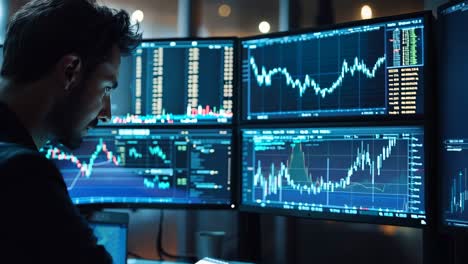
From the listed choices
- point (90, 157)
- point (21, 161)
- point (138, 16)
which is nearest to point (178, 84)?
point (90, 157)

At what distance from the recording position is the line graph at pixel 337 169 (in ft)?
4.71

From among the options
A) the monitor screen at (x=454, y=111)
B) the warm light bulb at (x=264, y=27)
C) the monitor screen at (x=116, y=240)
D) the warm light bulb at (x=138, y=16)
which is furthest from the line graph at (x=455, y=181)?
the warm light bulb at (x=138, y=16)

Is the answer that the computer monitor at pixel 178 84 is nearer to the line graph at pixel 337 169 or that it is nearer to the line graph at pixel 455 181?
the line graph at pixel 337 169

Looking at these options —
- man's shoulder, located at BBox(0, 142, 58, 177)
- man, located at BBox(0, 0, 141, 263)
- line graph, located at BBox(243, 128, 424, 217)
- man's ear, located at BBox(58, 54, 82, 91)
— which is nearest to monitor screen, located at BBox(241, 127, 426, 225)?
line graph, located at BBox(243, 128, 424, 217)

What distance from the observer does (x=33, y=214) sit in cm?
70

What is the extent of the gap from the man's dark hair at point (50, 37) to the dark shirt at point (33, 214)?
0.17 metres

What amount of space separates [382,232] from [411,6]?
77 centimetres

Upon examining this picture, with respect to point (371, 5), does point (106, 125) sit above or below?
below

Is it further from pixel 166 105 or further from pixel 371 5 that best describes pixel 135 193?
pixel 371 5

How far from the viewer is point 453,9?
1.34 m

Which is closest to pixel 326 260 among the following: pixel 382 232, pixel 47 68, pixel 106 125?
pixel 382 232

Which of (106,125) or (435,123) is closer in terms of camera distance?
(435,123)

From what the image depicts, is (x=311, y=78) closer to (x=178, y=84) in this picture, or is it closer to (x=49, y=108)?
(x=178, y=84)

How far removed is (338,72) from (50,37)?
0.94 m
